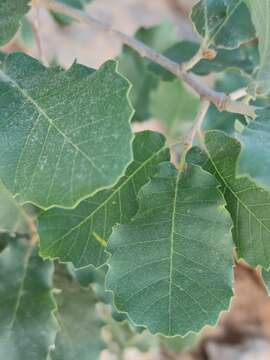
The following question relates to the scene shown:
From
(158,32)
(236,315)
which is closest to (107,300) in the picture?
(158,32)

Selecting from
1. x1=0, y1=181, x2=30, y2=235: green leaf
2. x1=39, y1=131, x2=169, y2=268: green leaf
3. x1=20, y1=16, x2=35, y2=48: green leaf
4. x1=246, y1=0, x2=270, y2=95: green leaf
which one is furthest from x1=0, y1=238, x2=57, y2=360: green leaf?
x1=20, y1=16, x2=35, y2=48: green leaf

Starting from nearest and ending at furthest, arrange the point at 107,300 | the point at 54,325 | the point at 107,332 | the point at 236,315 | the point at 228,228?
the point at 228,228 < the point at 54,325 < the point at 107,300 < the point at 107,332 < the point at 236,315

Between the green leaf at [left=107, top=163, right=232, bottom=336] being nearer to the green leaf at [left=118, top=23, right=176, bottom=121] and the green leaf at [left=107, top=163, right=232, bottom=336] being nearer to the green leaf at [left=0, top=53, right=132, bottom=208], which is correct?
the green leaf at [left=0, top=53, right=132, bottom=208]

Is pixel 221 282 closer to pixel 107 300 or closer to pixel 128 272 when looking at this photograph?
pixel 128 272

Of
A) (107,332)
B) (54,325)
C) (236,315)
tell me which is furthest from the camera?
(236,315)

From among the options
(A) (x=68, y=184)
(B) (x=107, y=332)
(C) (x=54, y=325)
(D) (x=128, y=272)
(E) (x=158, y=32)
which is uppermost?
(A) (x=68, y=184)

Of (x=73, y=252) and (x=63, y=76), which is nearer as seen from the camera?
(x=63, y=76)

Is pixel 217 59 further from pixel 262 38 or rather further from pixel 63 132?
pixel 63 132
